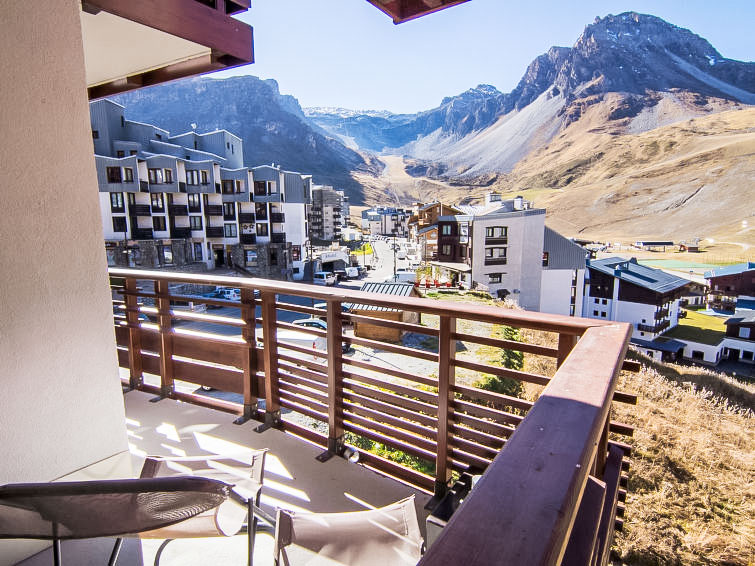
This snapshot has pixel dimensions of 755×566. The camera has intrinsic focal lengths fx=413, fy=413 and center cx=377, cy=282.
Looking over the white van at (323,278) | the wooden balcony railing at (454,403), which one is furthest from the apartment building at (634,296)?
the wooden balcony railing at (454,403)

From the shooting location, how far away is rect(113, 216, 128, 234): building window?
957 inches

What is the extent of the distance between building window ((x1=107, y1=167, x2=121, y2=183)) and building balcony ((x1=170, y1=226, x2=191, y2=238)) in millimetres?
4168

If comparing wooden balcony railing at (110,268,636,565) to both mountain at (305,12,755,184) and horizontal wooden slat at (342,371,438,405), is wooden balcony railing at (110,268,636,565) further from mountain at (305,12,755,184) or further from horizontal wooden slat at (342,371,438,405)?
mountain at (305,12,755,184)

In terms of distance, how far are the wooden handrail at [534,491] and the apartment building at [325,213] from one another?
56.5 m

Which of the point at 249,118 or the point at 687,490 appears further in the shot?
the point at 249,118

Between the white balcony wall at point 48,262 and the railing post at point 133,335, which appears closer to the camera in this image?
the white balcony wall at point 48,262

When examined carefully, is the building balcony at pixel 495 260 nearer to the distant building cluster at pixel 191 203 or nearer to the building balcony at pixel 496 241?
the building balcony at pixel 496 241

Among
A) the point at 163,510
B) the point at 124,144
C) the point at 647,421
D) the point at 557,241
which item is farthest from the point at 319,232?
the point at 163,510

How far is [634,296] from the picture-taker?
86.7 feet

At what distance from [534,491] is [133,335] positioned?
3.85 m

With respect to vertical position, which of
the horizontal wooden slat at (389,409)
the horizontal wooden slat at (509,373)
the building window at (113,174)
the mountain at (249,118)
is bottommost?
the horizontal wooden slat at (389,409)

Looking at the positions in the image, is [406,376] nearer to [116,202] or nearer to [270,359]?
[270,359]

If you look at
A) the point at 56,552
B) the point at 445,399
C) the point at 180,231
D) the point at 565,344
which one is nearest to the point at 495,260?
the point at 180,231

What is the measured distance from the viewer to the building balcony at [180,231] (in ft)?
89.7
